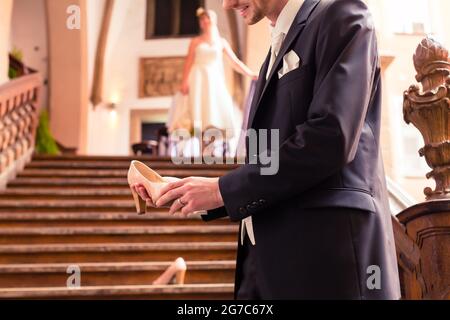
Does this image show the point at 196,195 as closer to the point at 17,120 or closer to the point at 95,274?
the point at 95,274

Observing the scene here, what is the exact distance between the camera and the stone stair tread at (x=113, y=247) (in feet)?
15.3

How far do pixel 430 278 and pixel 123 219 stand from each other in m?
3.55

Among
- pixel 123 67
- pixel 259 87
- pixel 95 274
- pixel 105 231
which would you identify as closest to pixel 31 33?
pixel 123 67

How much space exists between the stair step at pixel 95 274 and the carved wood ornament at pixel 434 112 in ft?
7.26

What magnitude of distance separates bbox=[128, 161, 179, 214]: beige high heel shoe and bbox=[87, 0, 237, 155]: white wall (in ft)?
42.8

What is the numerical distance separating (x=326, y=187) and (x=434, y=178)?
1.29m

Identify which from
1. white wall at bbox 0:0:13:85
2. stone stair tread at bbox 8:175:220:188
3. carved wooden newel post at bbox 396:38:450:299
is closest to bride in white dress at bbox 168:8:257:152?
white wall at bbox 0:0:13:85

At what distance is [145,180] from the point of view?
142 cm

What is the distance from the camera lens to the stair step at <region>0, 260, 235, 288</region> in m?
4.23

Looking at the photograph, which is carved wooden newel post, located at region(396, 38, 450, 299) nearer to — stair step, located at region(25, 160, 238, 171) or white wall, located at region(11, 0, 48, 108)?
stair step, located at region(25, 160, 238, 171)

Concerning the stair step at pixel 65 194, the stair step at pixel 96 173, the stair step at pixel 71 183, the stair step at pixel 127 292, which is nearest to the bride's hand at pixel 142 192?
the stair step at pixel 127 292

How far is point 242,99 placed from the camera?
1473 centimetres

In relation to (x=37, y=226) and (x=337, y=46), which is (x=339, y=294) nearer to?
(x=337, y=46)

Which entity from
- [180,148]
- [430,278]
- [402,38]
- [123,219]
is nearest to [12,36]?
[180,148]
